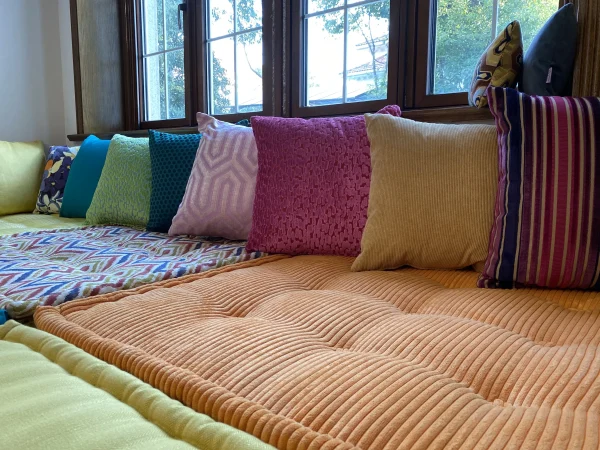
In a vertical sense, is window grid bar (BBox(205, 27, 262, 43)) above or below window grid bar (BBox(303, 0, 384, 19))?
below

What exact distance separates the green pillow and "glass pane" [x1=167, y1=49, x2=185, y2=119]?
2.66 feet

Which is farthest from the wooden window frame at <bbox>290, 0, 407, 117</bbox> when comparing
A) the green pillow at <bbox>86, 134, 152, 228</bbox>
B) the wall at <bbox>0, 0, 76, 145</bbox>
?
the wall at <bbox>0, 0, 76, 145</bbox>

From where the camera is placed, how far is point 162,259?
4.08 ft

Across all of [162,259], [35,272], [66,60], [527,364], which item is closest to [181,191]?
[162,259]

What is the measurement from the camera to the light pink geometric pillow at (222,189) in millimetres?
1447

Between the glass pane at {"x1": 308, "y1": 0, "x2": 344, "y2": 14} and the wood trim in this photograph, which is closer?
the glass pane at {"x1": 308, "y1": 0, "x2": 344, "y2": 14}

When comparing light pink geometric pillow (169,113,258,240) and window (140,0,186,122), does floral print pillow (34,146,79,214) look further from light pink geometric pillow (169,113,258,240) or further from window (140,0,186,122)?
light pink geometric pillow (169,113,258,240)

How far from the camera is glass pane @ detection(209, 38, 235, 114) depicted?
2.38 m

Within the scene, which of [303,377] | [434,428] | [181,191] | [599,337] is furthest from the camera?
[181,191]

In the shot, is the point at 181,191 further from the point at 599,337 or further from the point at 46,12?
the point at 46,12

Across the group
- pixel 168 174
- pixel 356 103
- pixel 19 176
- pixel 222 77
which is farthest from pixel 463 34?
pixel 19 176

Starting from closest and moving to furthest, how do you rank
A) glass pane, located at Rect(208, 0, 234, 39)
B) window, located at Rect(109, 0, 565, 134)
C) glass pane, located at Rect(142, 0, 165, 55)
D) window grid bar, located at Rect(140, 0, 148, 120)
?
window, located at Rect(109, 0, 565, 134)
glass pane, located at Rect(208, 0, 234, 39)
glass pane, located at Rect(142, 0, 165, 55)
window grid bar, located at Rect(140, 0, 148, 120)

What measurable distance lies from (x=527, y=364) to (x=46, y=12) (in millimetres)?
→ 3172

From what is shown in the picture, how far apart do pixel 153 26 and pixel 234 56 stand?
70 cm
